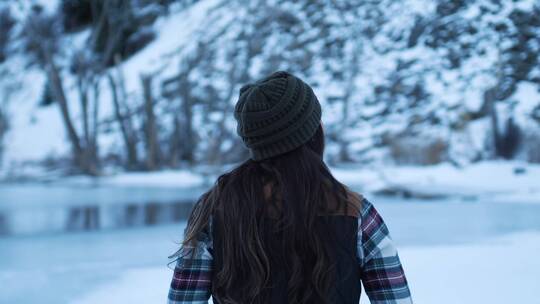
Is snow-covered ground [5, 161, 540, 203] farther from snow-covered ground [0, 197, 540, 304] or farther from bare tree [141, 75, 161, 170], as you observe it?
bare tree [141, 75, 161, 170]

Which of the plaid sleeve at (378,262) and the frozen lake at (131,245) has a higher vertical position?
the plaid sleeve at (378,262)

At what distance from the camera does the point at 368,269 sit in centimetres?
147

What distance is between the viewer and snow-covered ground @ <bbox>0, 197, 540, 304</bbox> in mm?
4273

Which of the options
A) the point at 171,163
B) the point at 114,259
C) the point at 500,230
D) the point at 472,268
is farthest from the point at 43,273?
the point at 171,163

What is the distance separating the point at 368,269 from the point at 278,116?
444 millimetres

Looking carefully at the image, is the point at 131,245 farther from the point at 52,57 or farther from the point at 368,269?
the point at 52,57

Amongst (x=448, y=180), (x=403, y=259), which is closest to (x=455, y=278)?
(x=403, y=259)

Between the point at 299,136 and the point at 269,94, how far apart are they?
0.13 meters

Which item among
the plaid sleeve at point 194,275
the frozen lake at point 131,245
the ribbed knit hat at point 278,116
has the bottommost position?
the frozen lake at point 131,245

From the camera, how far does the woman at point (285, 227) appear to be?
1399 millimetres

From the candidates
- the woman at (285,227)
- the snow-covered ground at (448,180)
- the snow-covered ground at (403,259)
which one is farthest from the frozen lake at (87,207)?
the woman at (285,227)

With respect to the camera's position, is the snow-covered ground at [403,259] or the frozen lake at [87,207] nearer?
the snow-covered ground at [403,259]

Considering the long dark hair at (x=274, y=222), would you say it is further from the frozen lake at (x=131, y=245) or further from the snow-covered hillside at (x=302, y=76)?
the snow-covered hillside at (x=302, y=76)

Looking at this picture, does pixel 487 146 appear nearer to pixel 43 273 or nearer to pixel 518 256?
pixel 518 256
